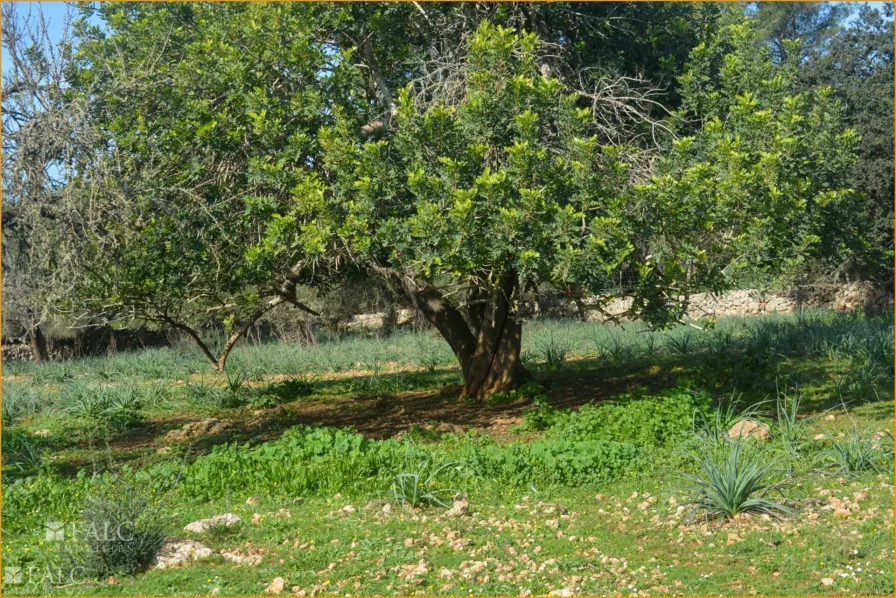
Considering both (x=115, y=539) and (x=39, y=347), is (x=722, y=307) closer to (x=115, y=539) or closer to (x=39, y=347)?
(x=39, y=347)

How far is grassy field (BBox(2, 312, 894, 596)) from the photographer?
4855 mm

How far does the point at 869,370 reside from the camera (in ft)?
35.1

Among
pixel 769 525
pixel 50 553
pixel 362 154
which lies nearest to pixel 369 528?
pixel 50 553

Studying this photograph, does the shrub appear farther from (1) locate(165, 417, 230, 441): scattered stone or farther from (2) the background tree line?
(1) locate(165, 417, 230, 441): scattered stone

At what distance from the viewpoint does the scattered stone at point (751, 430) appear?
7718mm

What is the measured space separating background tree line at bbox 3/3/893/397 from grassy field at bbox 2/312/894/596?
135 cm

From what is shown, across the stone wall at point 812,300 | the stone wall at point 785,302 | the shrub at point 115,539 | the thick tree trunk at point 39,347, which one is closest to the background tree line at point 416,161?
the shrub at point 115,539

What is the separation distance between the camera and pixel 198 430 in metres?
9.51

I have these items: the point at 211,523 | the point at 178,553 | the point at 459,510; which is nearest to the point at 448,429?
the point at 459,510

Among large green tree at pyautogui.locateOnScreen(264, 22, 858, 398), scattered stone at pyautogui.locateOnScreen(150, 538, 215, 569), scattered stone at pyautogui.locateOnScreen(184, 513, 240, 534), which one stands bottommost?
scattered stone at pyautogui.locateOnScreen(150, 538, 215, 569)

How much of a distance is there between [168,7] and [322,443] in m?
6.37

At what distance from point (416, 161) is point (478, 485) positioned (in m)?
2.97

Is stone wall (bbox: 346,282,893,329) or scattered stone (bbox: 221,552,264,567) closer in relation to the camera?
scattered stone (bbox: 221,552,264,567)

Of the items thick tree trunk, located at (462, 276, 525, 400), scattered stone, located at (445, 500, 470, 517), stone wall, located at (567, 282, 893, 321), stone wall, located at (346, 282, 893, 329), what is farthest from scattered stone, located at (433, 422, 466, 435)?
stone wall, located at (567, 282, 893, 321)
